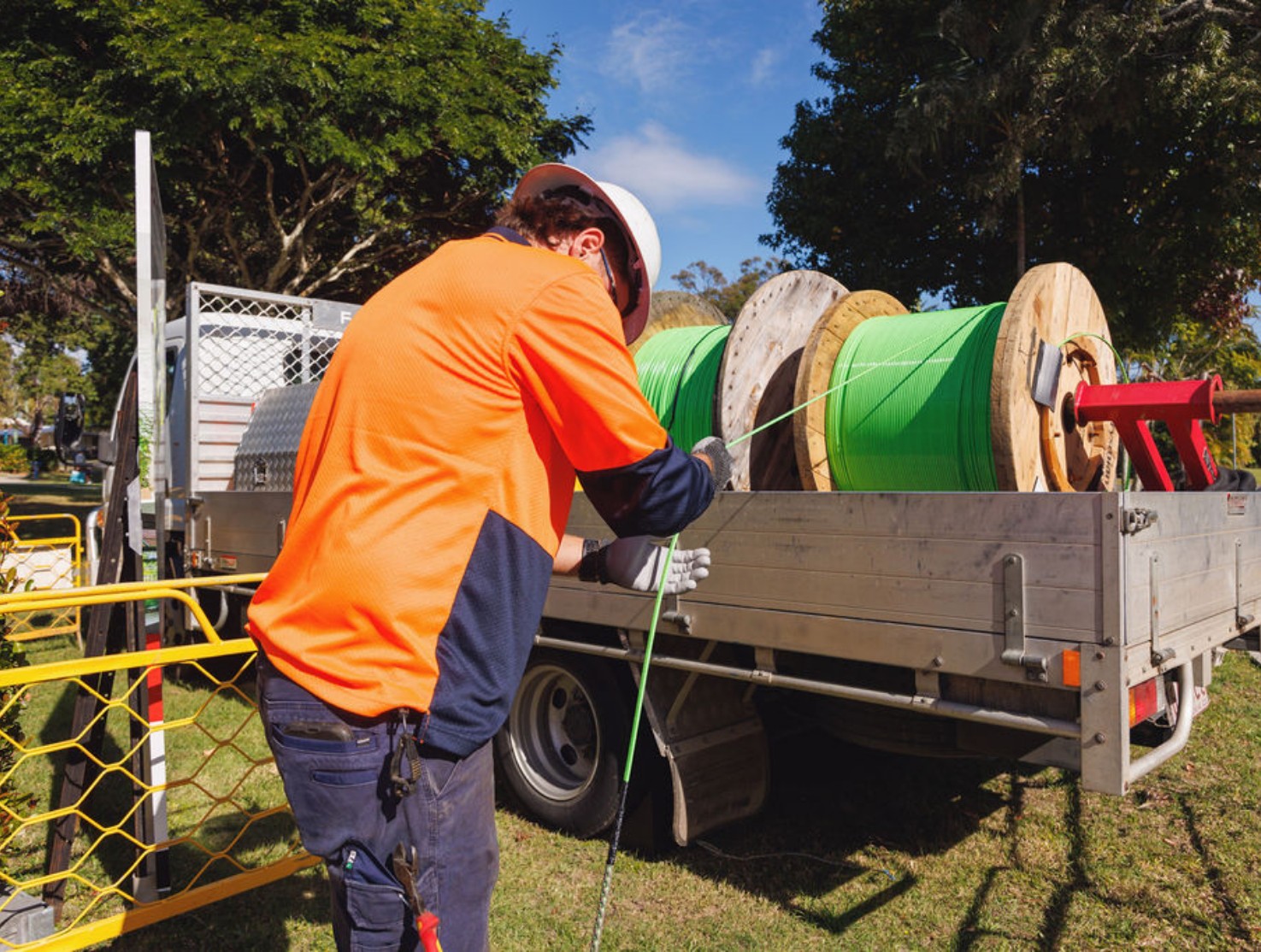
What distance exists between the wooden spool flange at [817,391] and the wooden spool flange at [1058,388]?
0.81 meters

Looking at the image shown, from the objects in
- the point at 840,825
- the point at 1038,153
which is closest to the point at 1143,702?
the point at 840,825

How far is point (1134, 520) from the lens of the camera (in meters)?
2.72

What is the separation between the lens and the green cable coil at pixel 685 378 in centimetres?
479

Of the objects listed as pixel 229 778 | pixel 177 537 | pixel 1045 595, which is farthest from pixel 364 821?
pixel 177 537

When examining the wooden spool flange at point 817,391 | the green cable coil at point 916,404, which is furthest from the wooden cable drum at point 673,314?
the green cable coil at point 916,404

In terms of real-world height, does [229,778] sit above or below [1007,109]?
below

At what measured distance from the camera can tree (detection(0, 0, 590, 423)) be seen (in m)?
13.8

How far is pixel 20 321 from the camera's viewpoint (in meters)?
25.8

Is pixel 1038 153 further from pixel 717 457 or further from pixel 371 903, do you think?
pixel 371 903

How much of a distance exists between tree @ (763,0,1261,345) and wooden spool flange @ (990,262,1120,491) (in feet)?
33.1

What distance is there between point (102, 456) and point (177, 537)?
160cm

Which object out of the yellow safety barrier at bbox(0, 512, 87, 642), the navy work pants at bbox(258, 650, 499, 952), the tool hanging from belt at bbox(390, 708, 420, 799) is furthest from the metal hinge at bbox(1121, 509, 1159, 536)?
the yellow safety barrier at bbox(0, 512, 87, 642)

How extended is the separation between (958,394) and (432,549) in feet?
9.29

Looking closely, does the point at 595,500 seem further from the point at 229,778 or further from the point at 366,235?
the point at 366,235
